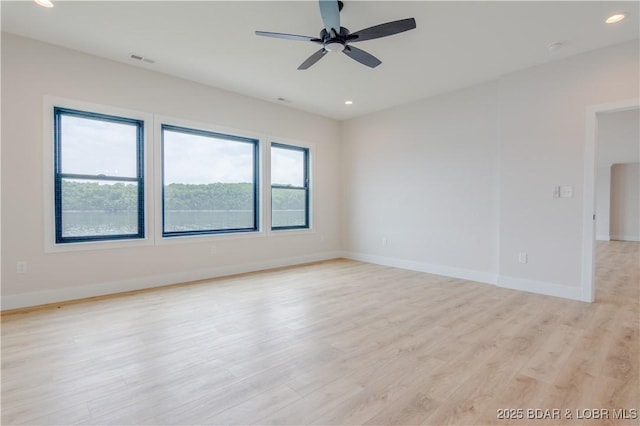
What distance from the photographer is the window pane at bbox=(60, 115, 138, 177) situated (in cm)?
368

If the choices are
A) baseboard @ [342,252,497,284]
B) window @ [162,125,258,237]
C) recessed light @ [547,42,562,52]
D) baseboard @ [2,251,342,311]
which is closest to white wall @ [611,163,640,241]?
baseboard @ [342,252,497,284]

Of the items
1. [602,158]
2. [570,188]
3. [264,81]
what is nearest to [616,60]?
[570,188]

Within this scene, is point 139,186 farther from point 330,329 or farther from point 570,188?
point 570,188

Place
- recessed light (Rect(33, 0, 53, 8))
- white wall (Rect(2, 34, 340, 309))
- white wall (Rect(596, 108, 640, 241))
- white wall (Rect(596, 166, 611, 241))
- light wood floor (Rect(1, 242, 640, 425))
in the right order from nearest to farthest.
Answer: light wood floor (Rect(1, 242, 640, 425))
recessed light (Rect(33, 0, 53, 8))
white wall (Rect(2, 34, 340, 309))
white wall (Rect(596, 108, 640, 241))
white wall (Rect(596, 166, 611, 241))

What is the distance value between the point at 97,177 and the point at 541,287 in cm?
583

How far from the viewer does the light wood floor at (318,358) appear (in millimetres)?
1699

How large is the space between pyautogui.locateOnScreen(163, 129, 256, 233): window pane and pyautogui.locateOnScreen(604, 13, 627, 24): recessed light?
4706mm

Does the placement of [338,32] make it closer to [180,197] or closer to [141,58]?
[141,58]

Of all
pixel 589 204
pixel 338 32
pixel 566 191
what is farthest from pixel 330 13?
pixel 589 204

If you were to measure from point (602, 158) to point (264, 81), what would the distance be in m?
10.5

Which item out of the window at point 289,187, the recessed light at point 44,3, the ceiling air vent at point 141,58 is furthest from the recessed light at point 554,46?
the recessed light at point 44,3

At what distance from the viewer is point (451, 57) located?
3691mm

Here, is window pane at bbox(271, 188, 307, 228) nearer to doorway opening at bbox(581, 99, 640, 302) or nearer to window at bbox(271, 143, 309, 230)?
window at bbox(271, 143, 309, 230)

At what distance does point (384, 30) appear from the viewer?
2.64 meters
